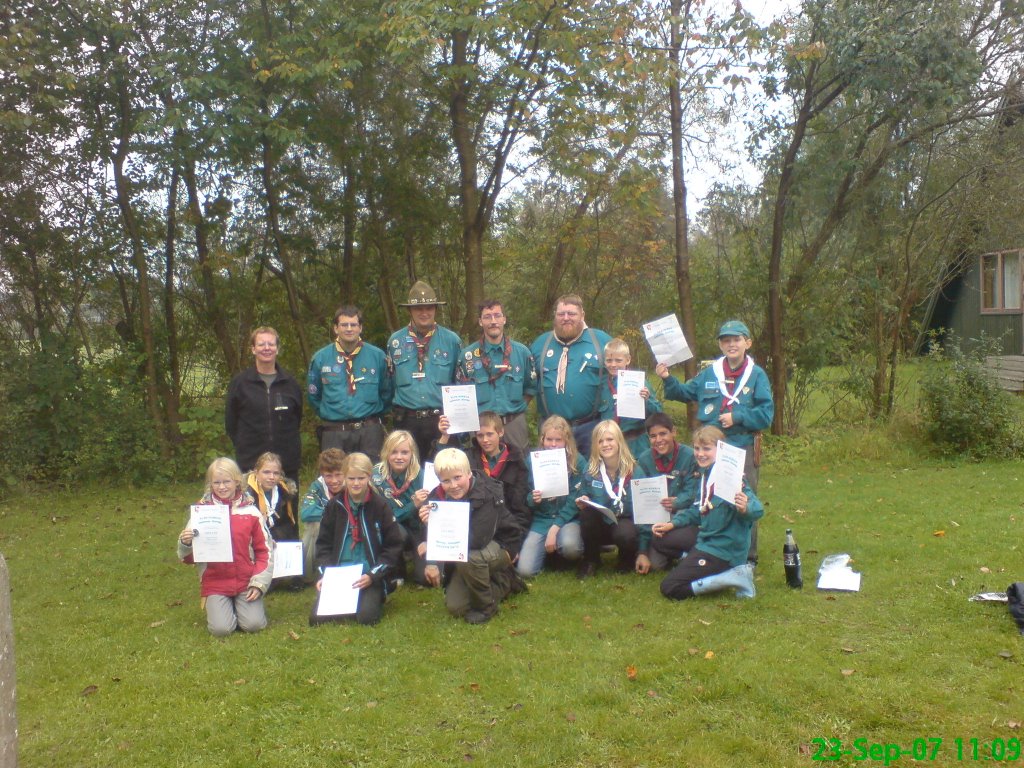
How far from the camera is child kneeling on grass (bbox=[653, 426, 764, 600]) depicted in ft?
18.6

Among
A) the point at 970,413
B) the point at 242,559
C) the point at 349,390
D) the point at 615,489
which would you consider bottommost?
the point at 242,559

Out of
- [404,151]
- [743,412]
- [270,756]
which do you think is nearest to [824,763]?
[270,756]

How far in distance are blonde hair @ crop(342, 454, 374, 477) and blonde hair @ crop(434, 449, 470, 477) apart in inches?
17.8

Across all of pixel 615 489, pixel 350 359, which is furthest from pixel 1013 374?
pixel 350 359

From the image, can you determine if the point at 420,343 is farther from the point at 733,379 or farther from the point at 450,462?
the point at 733,379

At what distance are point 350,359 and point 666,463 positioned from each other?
2.59 m

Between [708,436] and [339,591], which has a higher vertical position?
[708,436]

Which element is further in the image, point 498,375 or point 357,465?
point 498,375

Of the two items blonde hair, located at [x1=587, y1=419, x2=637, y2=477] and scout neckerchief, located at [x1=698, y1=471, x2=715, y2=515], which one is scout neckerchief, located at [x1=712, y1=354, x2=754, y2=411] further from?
blonde hair, located at [x1=587, y1=419, x2=637, y2=477]

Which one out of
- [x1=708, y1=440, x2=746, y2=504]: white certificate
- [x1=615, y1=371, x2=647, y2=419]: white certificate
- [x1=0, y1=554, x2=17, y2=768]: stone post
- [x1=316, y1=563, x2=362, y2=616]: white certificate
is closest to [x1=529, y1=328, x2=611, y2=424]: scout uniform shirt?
[x1=615, y1=371, x2=647, y2=419]: white certificate

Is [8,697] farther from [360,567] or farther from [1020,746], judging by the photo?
[1020,746]

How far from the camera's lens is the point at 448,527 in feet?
18.0
